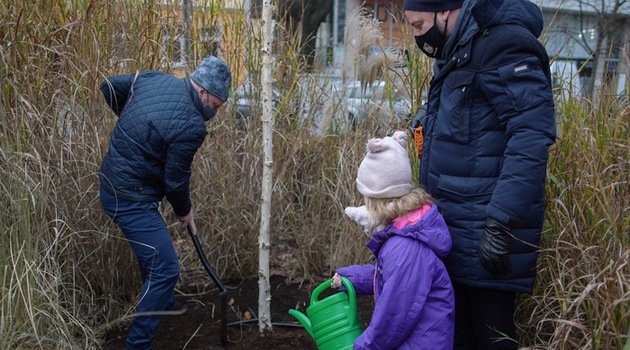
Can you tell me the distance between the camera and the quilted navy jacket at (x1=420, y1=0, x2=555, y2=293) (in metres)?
2.59

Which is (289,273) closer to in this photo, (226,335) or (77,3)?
(226,335)

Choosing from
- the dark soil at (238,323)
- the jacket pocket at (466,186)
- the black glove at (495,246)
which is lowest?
the dark soil at (238,323)

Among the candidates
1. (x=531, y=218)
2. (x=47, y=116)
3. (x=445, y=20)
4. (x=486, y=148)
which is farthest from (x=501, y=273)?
(x=47, y=116)

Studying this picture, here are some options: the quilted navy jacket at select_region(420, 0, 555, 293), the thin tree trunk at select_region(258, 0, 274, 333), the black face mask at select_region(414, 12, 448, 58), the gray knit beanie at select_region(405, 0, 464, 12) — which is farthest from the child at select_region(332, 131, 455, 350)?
the thin tree trunk at select_region(258, 0, 274, 333)

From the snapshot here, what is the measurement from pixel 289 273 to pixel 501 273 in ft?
8.62

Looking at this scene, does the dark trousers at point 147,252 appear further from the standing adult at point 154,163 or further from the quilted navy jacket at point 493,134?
the quilted navy jacket at point 493,134

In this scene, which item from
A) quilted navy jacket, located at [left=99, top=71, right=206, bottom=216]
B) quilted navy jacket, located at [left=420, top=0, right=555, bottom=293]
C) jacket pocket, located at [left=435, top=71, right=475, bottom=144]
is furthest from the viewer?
quilted navy jacket, located at [left=99, top=71, right=206, bottom=216]

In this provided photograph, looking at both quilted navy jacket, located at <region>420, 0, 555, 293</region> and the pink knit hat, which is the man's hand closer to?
the pink knit hat

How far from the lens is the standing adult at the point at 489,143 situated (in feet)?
8.52

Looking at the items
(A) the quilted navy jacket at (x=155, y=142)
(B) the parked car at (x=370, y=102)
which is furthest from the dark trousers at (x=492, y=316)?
(B) the parked car at (x=370, y=102)

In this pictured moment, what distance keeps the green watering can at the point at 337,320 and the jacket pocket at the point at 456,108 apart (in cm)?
76

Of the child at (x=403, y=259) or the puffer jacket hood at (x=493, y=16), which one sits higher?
the puffer jacket hood at (x=493, y=16)

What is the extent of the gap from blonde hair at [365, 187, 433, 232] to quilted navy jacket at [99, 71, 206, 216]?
1.19 metres

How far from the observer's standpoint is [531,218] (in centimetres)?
276
